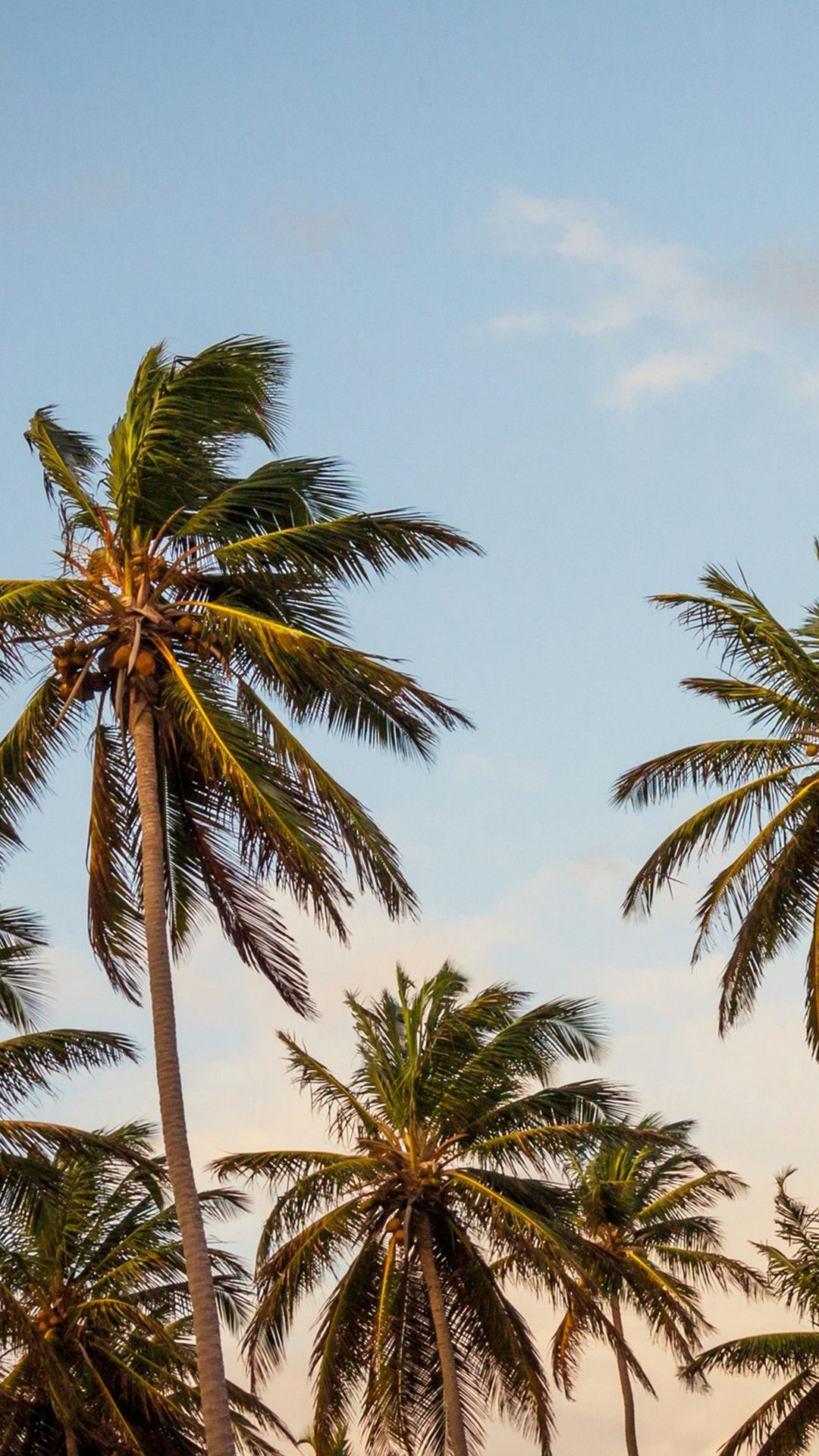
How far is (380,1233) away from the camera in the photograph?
24.4 m

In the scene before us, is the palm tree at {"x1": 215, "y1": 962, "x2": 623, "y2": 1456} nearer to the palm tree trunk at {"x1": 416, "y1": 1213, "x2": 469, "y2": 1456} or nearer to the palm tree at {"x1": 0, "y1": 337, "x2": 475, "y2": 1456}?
the palm tree trunk at {"x1": 416, "y1": 1213, "x2": 469, "y2": 1456}

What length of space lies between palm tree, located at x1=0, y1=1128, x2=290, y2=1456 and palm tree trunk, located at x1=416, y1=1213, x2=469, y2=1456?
323 cm

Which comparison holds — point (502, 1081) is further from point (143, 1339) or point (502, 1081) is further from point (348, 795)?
point (348, 795)

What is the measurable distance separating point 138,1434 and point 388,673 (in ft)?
45.4

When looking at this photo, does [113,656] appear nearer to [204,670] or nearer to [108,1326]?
[204,670]

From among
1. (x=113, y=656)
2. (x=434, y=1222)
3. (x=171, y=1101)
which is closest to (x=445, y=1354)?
(x=434, y=1222)

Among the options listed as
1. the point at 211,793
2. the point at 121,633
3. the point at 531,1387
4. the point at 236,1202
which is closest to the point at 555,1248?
the point at 531,1387

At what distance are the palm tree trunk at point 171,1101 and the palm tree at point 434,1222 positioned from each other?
27.7 feet

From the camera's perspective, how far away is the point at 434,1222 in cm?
2455

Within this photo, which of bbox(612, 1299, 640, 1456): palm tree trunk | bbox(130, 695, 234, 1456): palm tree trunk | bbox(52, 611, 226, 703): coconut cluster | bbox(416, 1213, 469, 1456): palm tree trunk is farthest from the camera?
bbox(612, 1299, 640, 1456): palm tree trunk

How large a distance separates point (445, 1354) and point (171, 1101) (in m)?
10.00

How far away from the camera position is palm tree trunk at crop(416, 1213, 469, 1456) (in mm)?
22938

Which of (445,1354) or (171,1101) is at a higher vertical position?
(445,1354)

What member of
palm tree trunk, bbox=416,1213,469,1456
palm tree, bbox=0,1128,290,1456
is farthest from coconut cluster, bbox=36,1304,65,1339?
palm tree trunk, bbox=416,1213,469,1456
